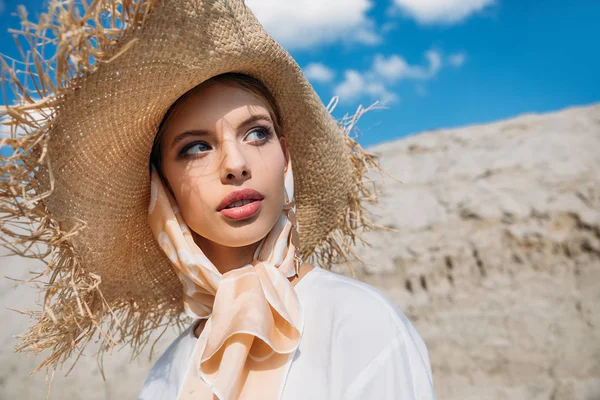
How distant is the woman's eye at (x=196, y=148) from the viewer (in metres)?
1.40

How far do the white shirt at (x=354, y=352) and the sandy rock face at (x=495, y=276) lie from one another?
328 cm

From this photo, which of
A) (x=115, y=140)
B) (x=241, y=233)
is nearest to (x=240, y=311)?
(x=241, y=233)

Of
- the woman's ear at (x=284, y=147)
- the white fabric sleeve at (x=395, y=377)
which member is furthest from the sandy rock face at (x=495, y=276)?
the white fabric sleeve at (x=395, y=377)

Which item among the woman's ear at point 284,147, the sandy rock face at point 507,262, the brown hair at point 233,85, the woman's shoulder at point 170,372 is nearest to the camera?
the brown hair at point 233,85

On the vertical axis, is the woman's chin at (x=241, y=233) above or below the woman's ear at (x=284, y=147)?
below

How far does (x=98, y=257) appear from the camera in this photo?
153 cm

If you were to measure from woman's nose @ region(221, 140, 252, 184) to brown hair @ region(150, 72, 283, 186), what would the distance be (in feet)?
0.69

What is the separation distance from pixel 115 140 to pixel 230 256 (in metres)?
0.46

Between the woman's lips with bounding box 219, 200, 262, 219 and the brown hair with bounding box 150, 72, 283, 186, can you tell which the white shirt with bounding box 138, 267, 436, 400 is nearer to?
the woman's lips with bounding box 219, 200, 262, 219

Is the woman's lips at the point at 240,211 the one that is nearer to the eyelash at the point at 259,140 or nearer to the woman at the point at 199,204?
the woman at the point at 199,204

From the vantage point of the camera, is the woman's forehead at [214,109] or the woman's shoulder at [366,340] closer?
the woman's shoulder at [366,340]

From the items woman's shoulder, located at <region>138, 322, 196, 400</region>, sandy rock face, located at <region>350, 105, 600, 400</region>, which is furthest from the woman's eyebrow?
sandy rock face, located at <region>350, 105, 600, 400</region>

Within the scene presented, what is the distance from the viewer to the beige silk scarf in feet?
3.98

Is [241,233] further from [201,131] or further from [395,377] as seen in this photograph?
[395,377]
